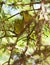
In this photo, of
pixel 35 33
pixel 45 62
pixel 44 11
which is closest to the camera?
pixel 44 11

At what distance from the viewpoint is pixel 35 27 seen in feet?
4.57

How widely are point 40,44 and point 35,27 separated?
205 mm

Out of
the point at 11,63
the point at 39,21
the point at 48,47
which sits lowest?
the point at 11,63

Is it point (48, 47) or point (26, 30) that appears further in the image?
point (48, 47)

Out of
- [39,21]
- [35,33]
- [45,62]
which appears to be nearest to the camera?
[39,21]

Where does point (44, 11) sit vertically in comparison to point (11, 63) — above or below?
above

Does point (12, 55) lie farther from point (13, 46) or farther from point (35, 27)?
point (35, 27)

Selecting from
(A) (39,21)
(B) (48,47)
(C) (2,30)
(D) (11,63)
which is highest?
(A) (39,21)

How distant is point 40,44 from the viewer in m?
1.57

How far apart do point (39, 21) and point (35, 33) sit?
0.12m

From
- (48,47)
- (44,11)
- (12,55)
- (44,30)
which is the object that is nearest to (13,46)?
(12,55)

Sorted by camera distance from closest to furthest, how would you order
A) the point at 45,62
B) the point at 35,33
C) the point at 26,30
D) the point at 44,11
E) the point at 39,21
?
the point at 44,11 → the point at 39,21 → the point at 35,33 → the point at 26,30 → the point at 45,62

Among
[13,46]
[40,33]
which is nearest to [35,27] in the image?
[40,33]

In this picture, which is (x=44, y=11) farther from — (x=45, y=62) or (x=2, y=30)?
(x=45, y=62)
